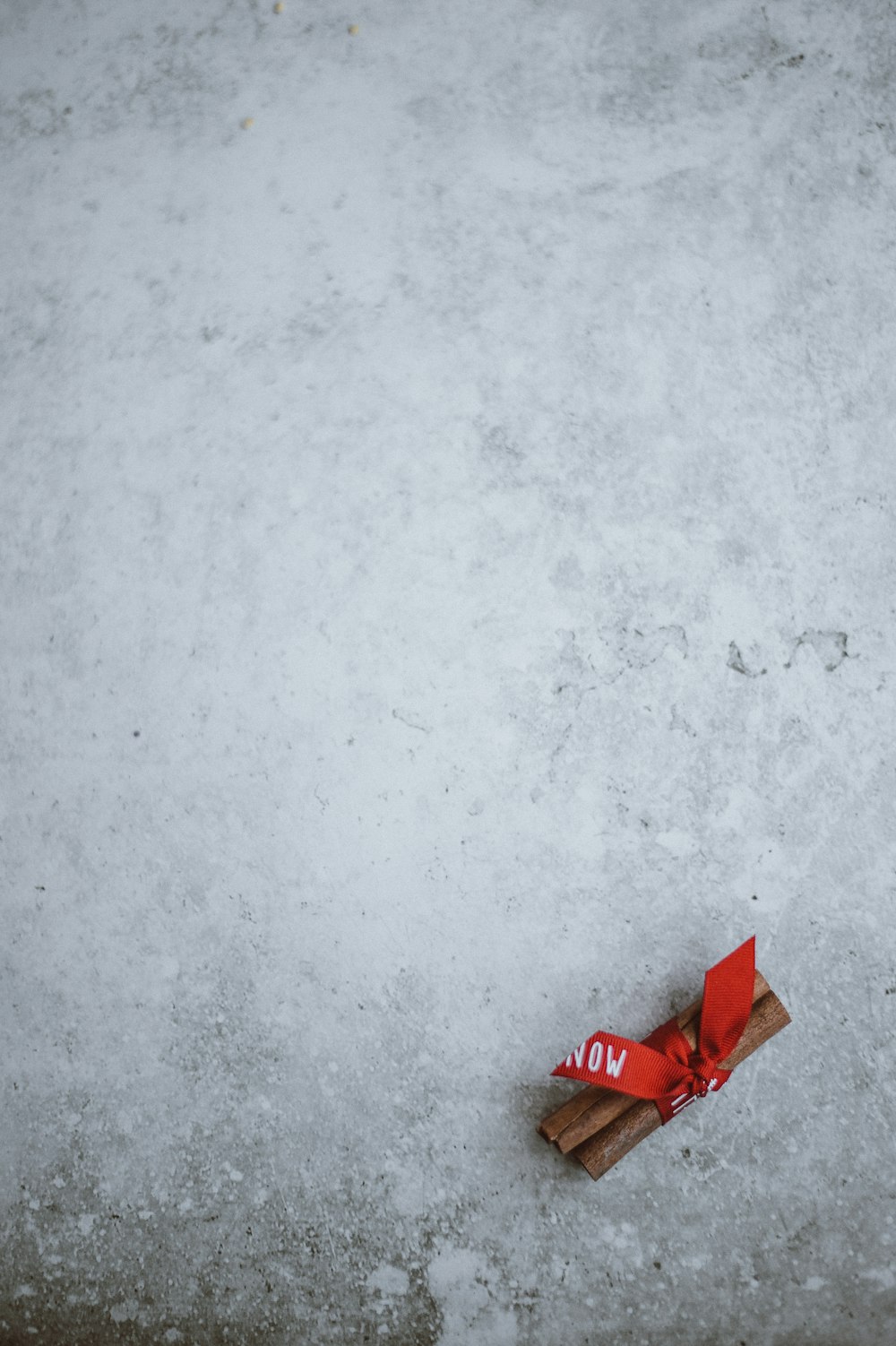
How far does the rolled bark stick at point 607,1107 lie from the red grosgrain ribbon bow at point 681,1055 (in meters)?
0.02

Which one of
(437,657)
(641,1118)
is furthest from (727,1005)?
(437,657)

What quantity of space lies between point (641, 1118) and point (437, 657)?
87 cm

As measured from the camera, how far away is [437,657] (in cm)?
149

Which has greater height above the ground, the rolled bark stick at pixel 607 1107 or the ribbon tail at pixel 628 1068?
the ribbon tail at pixel 628 1068

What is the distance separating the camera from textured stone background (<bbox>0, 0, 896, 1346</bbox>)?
1.39m

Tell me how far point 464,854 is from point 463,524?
65cm

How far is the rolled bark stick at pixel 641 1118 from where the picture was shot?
1251 millimetres

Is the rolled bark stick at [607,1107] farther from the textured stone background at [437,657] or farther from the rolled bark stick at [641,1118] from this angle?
the textured stone background at [437,657]

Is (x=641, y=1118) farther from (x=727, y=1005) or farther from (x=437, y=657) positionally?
(x=437, y=657)

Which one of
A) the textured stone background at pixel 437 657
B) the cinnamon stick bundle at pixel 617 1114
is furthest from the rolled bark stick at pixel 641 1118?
the textured stone background at pixel 437 657

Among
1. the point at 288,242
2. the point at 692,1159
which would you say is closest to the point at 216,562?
the point at 288,242

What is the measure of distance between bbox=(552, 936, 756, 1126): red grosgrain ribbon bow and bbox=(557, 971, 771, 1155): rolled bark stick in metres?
0.02

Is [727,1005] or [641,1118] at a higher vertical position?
[727,1005]

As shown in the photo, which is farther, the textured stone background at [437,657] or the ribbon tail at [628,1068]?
the textured stone background at [437,657]
